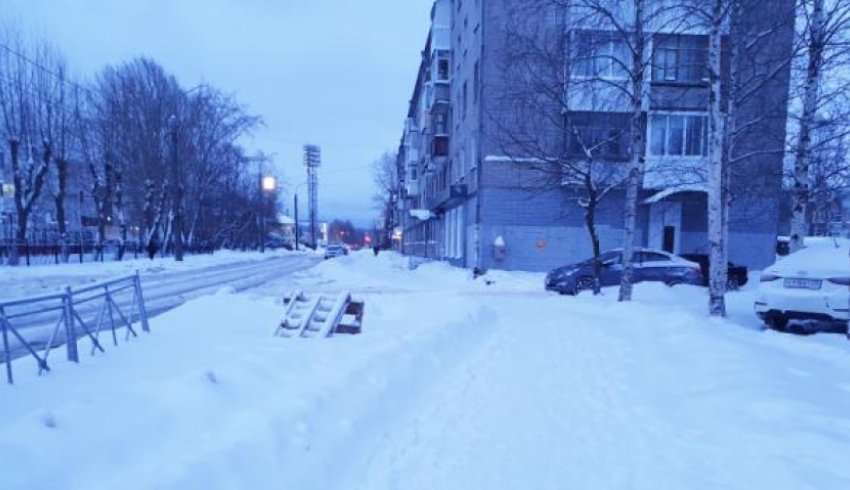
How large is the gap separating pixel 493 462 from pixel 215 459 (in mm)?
1999

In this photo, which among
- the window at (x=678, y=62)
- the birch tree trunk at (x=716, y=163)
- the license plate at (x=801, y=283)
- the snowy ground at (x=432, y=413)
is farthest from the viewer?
the window at (x=678, y=62)

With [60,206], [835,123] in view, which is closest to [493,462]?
[835,123]

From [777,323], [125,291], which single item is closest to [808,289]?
[777,323]

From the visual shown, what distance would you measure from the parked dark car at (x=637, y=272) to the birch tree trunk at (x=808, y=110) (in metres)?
2.80

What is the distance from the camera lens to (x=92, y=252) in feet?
105

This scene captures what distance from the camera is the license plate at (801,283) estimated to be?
7730 mm

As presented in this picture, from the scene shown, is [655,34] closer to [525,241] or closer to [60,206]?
[525,241]

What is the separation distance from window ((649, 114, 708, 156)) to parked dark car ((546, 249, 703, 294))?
8037 millimetres

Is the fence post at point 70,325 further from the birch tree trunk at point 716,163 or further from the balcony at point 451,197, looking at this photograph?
the balcony at point 451,197

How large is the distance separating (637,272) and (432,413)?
12.0 m

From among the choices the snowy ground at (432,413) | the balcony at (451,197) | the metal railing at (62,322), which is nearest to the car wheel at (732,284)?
the snowy ground at (432,413)

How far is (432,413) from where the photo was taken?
4.83 meters

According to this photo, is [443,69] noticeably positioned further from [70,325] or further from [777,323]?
[70,325]

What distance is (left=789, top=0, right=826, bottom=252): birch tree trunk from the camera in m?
10.5
